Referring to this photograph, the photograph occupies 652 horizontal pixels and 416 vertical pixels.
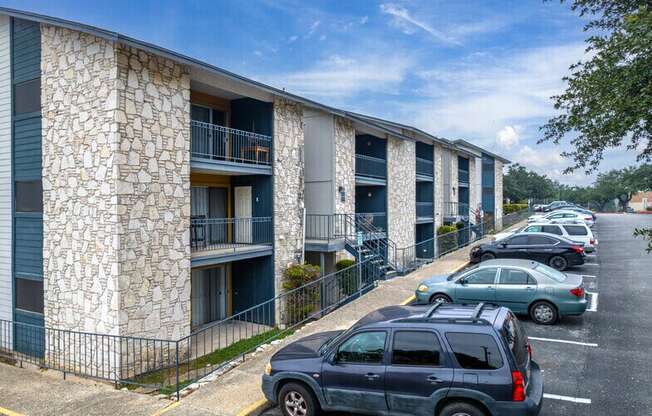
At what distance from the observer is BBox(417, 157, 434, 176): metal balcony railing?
26.9 meters

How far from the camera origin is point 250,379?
28.4 feet

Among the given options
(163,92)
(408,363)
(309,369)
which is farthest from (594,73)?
(163,92)

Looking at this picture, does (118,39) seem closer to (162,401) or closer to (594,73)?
(162,401)

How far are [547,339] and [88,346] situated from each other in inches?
419

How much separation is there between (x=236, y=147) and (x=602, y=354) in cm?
1197

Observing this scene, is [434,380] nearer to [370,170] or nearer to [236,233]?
[236,233]

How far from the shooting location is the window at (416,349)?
6242mm

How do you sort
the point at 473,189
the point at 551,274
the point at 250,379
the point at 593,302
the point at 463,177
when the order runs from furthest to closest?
1. the point at 473,189
2. the point at 463,177
3. the point at 593,302
4. the point at 551,274
5. the point at 250,379

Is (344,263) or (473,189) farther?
(473,189)

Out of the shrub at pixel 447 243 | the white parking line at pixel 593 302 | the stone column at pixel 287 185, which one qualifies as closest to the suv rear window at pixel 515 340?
the white parking line at pixel 593 302

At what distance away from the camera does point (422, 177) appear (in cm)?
2677

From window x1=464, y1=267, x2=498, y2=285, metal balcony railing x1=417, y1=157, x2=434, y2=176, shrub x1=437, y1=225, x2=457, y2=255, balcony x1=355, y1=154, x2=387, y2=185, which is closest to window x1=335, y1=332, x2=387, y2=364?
window x1=464, y1=267, x2=498, y2=285

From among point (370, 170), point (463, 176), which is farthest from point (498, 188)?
point (370, 170)

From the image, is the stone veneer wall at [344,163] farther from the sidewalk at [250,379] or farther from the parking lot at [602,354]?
the parking lot at [602,354]
